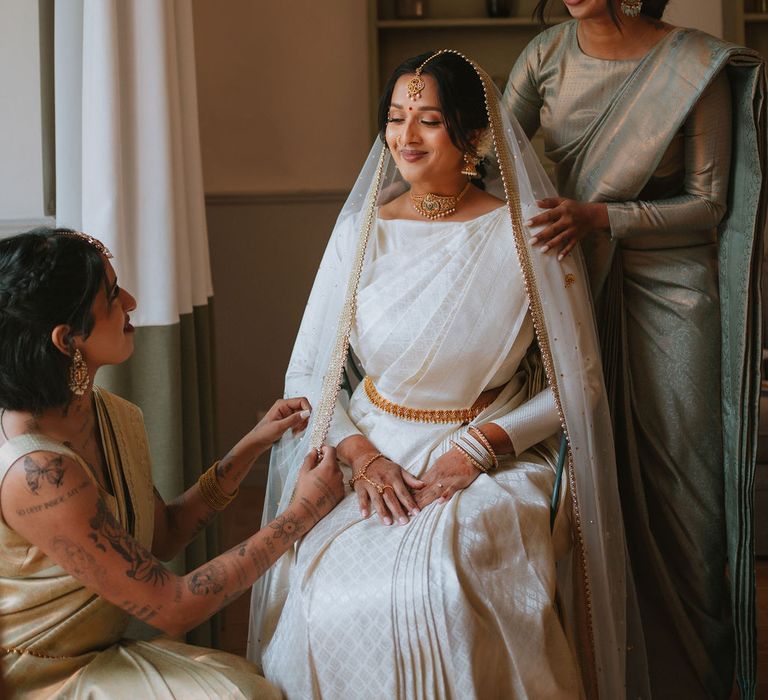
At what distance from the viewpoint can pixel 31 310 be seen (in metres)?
1.49

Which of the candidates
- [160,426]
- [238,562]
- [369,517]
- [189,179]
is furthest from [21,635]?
[189,179]

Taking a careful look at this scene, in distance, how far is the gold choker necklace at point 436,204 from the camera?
7.02 ft

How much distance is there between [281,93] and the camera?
443cm

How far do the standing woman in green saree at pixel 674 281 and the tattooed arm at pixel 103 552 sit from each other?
3.33 feet

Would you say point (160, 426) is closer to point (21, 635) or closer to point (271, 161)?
point (21, 635)

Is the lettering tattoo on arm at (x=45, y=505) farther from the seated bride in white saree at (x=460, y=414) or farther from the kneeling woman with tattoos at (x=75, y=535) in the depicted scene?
the seated bride in white saree at (x=460, y=414)

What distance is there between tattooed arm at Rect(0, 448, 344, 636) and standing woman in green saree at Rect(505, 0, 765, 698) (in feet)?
3.33

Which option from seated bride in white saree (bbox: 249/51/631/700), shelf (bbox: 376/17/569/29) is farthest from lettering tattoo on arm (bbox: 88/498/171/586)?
shelf (bbox: 376/17/569/29)

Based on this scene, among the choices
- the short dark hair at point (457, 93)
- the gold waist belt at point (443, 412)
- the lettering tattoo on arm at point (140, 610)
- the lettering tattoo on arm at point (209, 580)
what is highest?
the short dark hair at point (457, 93)

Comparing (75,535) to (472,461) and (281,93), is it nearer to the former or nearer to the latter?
(472,461)

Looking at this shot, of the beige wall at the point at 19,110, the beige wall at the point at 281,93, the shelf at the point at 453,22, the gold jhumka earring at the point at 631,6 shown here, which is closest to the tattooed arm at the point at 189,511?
the beige wall at the point at 19,110

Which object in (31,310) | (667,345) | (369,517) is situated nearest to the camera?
(31,310)

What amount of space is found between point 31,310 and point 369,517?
27.7 inches

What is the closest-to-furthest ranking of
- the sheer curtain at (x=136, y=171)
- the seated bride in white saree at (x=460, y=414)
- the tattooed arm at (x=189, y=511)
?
the seated bride in white saree at (x=460, y=414) < the tattooed arm at (x=189, y=511) < the sheer curtain at (x=136, y=171)
